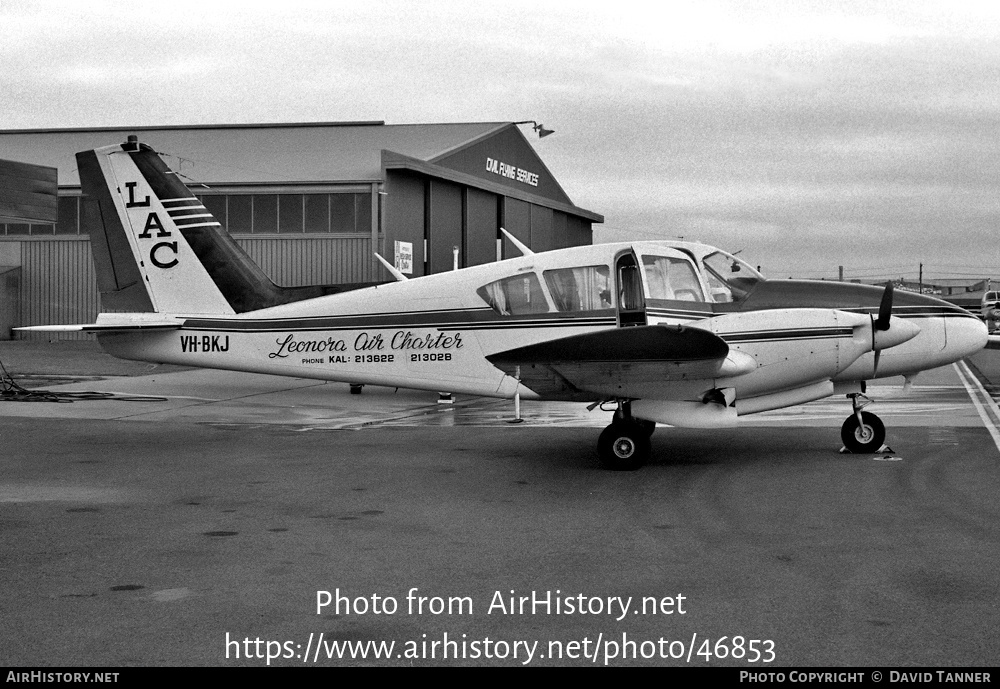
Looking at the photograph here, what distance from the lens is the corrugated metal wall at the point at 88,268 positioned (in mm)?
32875

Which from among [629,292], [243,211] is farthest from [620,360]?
[243,211]

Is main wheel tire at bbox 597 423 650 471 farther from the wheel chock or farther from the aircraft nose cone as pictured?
the aircraft nose cone

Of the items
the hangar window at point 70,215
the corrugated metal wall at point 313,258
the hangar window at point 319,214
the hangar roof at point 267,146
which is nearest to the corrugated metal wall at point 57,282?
the hangar window at point 70,215

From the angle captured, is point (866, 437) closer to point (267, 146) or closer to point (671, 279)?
point (671, 279)

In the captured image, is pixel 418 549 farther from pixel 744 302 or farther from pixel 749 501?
pixel 744 302

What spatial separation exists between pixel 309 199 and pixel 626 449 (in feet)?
83.0

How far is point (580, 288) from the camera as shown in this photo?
10.7 m

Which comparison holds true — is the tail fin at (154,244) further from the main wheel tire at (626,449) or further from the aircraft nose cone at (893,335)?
the aircraft nose cone at (893,335)

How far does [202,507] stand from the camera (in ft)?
26.8

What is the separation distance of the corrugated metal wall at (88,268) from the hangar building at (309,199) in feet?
0.11

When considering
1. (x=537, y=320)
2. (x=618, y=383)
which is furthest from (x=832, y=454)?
(x=537, y=320)

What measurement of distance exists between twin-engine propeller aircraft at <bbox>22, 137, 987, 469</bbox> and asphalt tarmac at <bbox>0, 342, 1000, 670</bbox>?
0.76 m

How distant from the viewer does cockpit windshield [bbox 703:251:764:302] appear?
1059 cm

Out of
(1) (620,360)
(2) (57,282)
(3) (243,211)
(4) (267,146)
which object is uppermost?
(4) (267,146)
